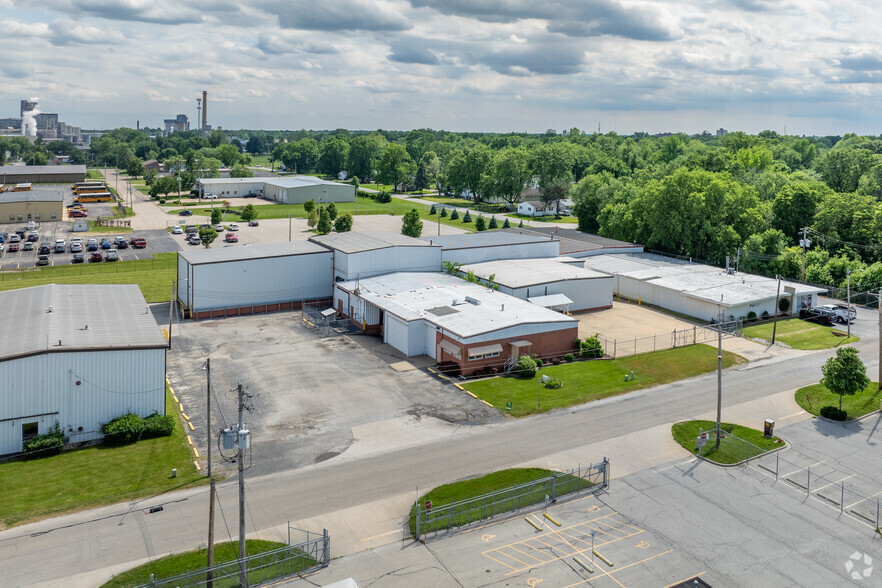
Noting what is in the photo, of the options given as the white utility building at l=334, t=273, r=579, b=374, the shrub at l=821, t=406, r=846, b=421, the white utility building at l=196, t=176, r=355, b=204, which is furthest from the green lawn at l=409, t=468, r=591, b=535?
the white utility building at l=196, t=176, r=355, b=204

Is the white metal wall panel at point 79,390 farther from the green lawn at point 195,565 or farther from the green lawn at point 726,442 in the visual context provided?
the green lawn at point 726,442

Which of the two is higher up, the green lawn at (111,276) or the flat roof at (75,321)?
the flat roof at (75,321)

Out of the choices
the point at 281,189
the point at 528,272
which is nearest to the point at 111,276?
the point at 528,272

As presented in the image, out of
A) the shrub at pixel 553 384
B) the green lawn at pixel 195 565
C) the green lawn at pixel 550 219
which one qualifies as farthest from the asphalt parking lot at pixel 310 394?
the green lawn at pixel 550 219

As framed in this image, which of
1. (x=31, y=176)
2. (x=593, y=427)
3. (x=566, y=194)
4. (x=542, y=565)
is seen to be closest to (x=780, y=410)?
(x=593, y=427)

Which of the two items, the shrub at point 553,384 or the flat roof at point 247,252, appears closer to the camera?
the shrub at point 553,384
